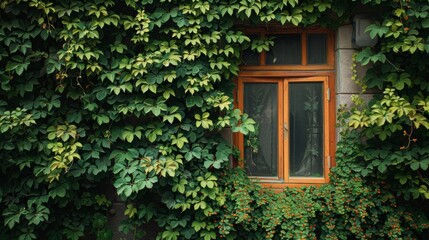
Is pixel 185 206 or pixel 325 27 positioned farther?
pixel 325 27

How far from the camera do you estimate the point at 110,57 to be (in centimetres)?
404

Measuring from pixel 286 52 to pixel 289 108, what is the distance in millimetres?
570

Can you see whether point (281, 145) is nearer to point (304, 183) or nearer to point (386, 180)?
point (304, 183)

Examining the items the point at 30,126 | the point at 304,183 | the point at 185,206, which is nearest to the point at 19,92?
the point at 30,126

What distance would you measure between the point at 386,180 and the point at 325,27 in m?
1.57

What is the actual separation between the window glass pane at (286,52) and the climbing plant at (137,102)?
300mm

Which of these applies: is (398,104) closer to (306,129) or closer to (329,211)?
(306,129)

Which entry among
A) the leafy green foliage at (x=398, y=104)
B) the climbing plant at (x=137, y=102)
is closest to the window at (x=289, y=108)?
the climbing plant at (x=137, y=102)

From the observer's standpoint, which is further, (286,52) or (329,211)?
(286,52)

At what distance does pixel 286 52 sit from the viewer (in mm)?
4348

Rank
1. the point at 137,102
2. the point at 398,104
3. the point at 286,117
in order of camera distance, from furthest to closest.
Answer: the point at 286,117
the point at 137,102
the point at 398,104

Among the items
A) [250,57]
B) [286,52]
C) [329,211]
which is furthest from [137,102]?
[329,211]

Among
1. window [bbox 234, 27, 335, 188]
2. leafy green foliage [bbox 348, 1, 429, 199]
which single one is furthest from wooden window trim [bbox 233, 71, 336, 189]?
leafy green foliage [bbox 348, 1, 429, 199]

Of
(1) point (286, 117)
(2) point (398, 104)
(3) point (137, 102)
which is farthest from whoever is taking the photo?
(1) point (286, 117)
